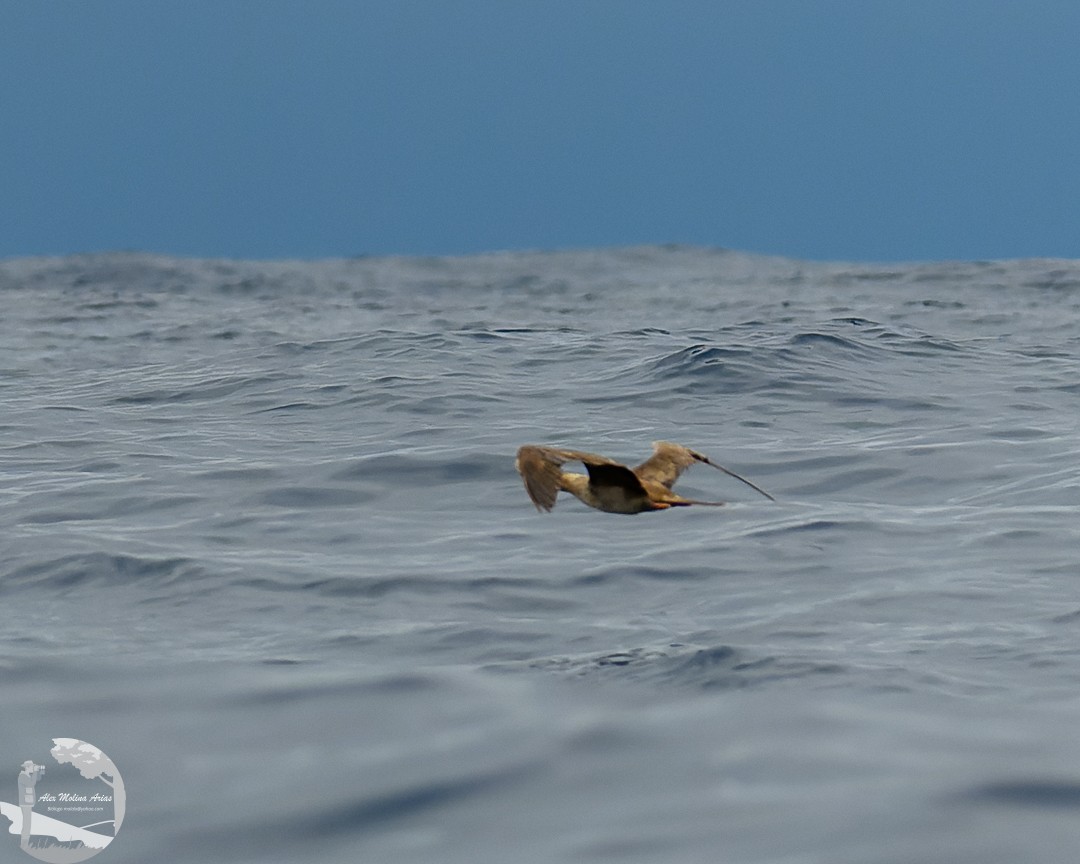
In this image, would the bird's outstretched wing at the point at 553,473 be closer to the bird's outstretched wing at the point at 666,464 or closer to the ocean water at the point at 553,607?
the bird's outstretched wing at the point at 666,464

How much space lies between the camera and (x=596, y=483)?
21.2ft

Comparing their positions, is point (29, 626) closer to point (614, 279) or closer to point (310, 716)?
point (310, 716)

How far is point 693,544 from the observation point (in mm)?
9211

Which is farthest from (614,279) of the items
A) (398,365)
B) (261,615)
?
(261,615)

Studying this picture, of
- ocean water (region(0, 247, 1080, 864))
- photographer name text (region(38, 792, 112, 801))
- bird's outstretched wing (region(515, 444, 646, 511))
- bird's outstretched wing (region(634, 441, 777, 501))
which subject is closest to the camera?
ocean water (region(0, 247, 1080, 864))

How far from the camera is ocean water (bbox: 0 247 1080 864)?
5219mm

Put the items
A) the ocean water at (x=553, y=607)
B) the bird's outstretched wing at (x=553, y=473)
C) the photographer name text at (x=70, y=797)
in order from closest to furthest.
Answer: the ocean water at (x=553, y=607)
the photographer name text at (x=70, y=797)
the bird's outstretched wing at (x=553, y=473)

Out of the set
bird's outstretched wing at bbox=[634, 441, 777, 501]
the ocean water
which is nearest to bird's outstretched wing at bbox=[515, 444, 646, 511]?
bird's outstretched wing at bbox=[634, 441, 777, 501]

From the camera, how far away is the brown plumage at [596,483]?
6.36 metres

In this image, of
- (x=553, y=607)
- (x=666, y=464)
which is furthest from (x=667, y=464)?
(x=553, y=607)

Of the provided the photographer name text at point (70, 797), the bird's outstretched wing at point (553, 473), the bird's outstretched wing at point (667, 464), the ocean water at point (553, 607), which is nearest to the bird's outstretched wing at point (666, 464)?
the bird's outstretched wing at point (667, 464)

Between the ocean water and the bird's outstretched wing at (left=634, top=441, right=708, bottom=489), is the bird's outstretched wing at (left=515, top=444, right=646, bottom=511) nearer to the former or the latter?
the bird's outstretched wing at (left=634, top=441, right=708, bottom=489)

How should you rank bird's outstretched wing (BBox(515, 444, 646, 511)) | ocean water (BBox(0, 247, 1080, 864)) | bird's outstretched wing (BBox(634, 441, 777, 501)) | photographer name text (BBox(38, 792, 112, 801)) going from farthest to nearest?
bird's outstretched wing (BBox(634, 441, 777, 501))
bird's outstretched wing (BBox(515, 444, 646, 511))
photographer name text (BBox(38, 792, 112, 801))
ocean water (BBox(0, 247, 1080, 864))

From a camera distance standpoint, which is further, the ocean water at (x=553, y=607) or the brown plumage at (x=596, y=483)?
the brown plumage at (x=596, y=483)
